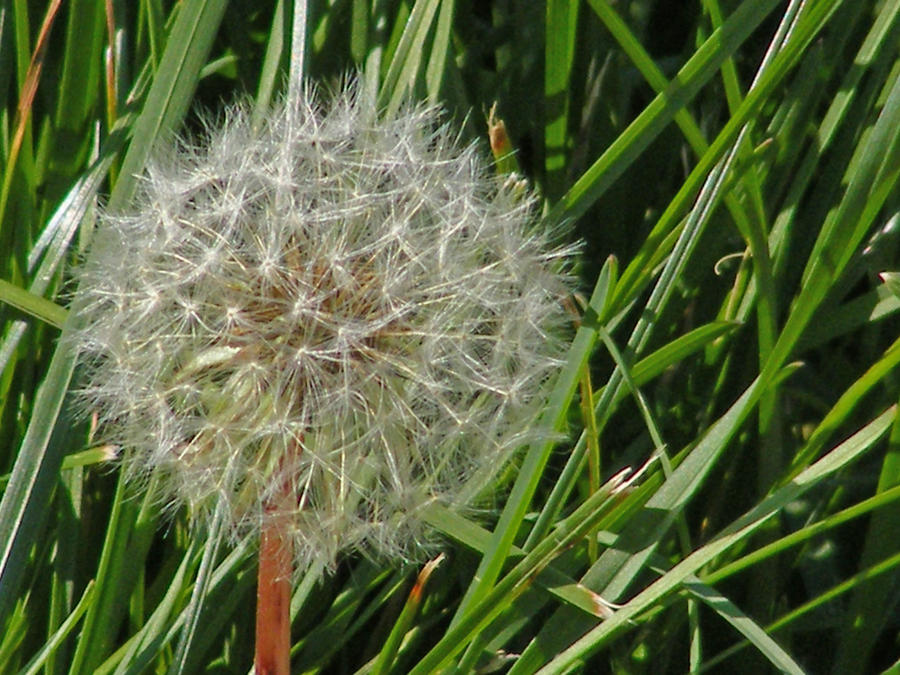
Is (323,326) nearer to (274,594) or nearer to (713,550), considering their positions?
(274,594)

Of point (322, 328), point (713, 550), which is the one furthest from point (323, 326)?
point (713, 550)

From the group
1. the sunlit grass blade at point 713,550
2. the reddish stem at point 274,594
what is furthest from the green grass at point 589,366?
the reddish stem at point 274,594

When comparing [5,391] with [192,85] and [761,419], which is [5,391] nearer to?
[192,85]

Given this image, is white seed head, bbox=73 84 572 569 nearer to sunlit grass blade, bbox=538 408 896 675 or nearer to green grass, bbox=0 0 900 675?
green grass, bbox=0 0 900 675

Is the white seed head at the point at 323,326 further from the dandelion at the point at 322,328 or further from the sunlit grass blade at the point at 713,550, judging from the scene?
the sunlit grass blade at the point at 713,550

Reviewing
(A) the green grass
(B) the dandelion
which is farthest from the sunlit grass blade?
(B) the dandelion

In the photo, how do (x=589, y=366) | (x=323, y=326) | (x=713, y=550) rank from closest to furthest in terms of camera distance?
(x=323, y=326), (x=713, y=550), (x=589, y=366)
